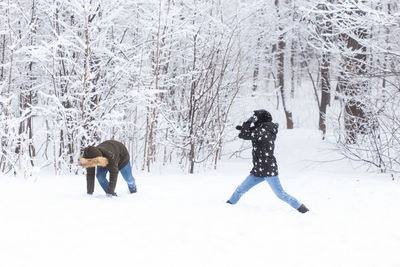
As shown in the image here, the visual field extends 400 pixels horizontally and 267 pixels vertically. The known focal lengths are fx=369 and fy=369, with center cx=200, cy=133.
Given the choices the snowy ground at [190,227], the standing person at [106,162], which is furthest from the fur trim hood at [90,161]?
the snowy ground at [190,227]

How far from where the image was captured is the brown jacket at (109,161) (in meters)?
4.40

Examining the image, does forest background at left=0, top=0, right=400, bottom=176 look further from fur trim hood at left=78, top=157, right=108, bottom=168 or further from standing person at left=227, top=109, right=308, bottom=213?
standing person at left=227, top=109, right=308, bottom=213

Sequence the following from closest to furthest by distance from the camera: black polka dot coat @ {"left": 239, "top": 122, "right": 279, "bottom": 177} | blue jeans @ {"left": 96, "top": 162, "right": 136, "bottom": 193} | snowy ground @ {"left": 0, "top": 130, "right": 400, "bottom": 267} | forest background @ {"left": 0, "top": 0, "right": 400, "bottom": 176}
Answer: snowy ground @ {"left": 0, "top": 130, "right": 400, "bottom": 267}
black polka dot coat @ {"left": 239, "top": 122, "right": 279, "bottom": 177}
blue jeans @ {"left": 96, "top": 162, "right": 136, "bottom": 193}
forest background @ {"left": 0, "top": 0, "right": 400, "bottom": 176}

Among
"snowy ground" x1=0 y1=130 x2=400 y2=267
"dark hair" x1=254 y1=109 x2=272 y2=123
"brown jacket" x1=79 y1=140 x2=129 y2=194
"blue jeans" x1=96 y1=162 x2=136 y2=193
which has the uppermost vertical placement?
"dark hair" x1=254 y1=109 x2=272 y2=123

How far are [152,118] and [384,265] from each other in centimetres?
559

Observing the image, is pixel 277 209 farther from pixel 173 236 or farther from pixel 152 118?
pixel 152 118

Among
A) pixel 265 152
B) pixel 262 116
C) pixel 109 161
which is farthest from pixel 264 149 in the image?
pixel 109 161

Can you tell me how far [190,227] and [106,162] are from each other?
4.54 feet

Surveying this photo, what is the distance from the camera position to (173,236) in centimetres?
362

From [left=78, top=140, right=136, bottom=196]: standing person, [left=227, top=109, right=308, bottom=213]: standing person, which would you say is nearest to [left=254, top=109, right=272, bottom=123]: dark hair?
[left=227, top=109, right=308, bottom=213]: standing person

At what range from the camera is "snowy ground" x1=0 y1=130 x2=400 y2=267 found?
3.16 meters

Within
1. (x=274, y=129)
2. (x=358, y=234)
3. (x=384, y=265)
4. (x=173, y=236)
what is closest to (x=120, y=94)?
(x=274, y=129)

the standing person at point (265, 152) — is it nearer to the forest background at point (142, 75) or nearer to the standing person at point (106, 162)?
the standing person at point (106, 162)

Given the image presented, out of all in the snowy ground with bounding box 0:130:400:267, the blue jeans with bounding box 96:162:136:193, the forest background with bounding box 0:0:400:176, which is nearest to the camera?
the snowy ground with bounding box 0:130:400:267
